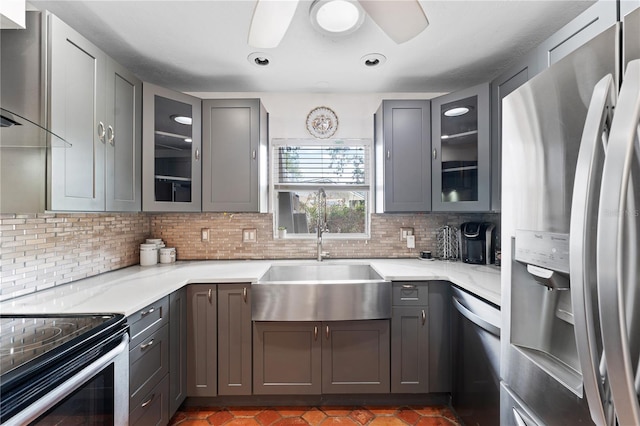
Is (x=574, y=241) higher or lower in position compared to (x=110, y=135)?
lower

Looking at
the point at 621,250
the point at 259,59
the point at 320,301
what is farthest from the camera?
the point at 259,59

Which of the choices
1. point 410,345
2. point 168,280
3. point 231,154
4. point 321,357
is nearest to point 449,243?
point 410,345

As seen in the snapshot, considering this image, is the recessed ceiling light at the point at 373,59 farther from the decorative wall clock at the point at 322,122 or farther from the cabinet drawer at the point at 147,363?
the cabinet drawer at the point at 147,363

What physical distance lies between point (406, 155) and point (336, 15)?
122cm

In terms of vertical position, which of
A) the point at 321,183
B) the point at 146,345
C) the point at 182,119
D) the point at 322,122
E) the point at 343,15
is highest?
the point at 343,15

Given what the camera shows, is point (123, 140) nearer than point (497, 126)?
Yes

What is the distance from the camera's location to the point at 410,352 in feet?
6.34

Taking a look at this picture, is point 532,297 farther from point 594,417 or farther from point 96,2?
point 96,2

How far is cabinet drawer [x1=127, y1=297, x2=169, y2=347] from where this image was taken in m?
1.37

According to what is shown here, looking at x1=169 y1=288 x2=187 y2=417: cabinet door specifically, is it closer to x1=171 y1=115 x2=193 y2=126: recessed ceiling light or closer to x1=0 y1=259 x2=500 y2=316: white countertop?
x1=0 y1=259 x2=500 y2=316: white countertop

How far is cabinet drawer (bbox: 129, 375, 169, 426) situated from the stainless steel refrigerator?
65.9 inches

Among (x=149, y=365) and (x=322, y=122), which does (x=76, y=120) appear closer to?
(x=149, y=365)

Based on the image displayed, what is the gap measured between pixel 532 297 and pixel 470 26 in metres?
1.57

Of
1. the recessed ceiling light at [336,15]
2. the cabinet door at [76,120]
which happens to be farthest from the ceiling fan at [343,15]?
the cabinet door at [76,120]
